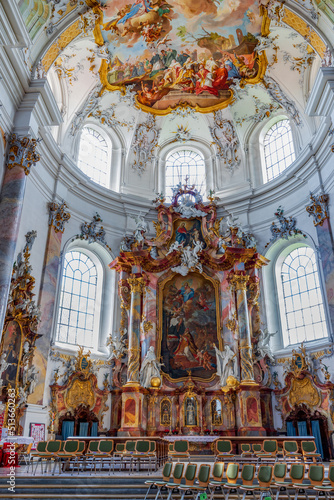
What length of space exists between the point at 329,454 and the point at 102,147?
640 inches

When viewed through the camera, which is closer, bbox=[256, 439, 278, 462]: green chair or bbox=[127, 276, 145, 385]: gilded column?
bbox=[256, 439, 278, 462]: green chair

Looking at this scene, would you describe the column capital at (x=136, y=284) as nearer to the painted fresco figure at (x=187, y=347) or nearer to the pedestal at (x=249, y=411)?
the painted fresco figure at (x=187, y=347)

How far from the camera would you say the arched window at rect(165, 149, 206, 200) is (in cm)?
2269

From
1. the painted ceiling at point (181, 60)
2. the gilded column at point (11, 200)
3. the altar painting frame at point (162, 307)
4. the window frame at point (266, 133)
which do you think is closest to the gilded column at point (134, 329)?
the altar painting frame at point (162, 307)

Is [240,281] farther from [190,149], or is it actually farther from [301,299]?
[190,149]

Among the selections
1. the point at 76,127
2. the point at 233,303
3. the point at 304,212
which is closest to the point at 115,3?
the point at 76,127

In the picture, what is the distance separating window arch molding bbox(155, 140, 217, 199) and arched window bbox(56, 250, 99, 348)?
5860 millimetres

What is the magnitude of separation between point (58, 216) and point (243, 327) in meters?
8.45

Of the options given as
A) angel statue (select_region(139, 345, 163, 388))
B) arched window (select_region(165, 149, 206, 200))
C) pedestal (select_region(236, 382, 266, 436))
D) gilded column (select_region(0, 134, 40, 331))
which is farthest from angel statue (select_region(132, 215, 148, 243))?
pedestal (select_region(236, 382, 266, 436))

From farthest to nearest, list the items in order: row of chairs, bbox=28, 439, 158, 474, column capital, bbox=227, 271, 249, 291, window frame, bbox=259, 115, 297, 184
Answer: window frame, bbox=259, 115, 297, 184 < column capital, bbox=227, 271, 249, 291 < row of chairs, bbox=28, 439, 158, 474

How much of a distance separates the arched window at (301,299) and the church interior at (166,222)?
0.22 ft

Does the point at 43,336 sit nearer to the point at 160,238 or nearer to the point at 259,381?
the point at 160,238

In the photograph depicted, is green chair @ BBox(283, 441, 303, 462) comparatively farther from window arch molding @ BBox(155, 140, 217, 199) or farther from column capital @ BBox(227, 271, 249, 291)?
window arch molding @ BBox(155, 140, 217, 199)

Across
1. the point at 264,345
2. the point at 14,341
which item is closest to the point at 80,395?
the point at 14,341
